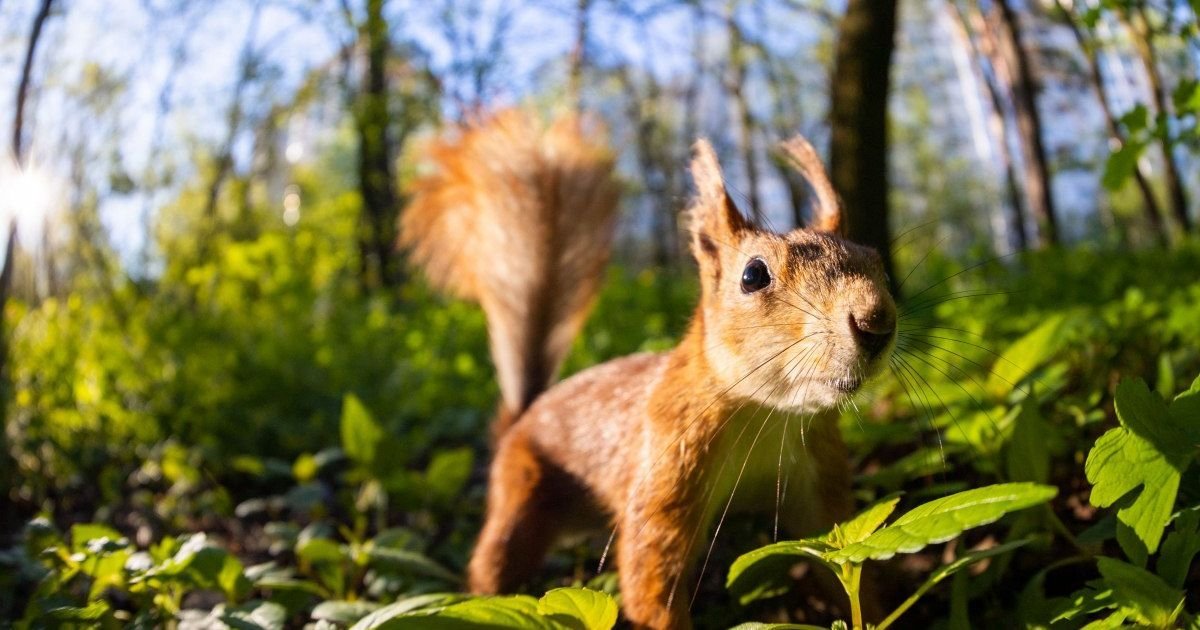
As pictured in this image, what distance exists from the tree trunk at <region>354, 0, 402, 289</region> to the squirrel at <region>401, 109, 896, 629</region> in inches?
103

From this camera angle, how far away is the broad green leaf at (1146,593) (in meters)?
0.97

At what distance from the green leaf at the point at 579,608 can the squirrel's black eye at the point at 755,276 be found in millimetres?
683

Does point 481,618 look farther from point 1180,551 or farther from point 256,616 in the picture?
point 1180,551

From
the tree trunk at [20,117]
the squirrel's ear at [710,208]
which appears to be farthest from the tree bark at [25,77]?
the squirrel's ear at [710,208]

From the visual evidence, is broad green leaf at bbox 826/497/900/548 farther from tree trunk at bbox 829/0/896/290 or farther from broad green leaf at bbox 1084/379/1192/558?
tree trunk at bbox 829/0/896/290

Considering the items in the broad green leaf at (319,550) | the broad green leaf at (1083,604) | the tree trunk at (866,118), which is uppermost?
the tree trunk at (866,118)

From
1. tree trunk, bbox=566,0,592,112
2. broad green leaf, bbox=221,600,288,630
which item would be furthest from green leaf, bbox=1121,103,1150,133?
tree trunk, bbox=566,0,592,112

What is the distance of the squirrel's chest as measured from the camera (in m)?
1.55

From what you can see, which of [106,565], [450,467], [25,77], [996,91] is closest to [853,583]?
[106,565]

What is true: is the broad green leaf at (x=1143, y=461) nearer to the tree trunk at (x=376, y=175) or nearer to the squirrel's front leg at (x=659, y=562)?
the squirrel's front leg at (x=659, y=562)

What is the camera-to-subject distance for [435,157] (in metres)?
2.64

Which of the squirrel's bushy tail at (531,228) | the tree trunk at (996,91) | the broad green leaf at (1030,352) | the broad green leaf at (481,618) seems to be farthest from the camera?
the tree trunk at (996,91)

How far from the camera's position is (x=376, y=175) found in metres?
7.04

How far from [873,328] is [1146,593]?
1.59 feet
